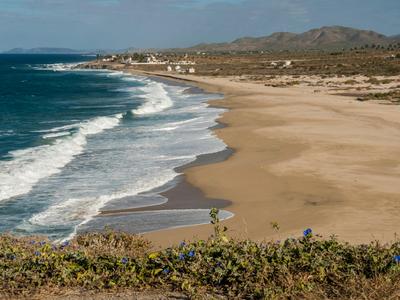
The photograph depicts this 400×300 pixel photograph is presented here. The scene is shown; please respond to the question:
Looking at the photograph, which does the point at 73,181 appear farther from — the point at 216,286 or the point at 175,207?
the point at 216,286

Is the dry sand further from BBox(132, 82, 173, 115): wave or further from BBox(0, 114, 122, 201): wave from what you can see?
BBox(132, 82, 173, 115): wave

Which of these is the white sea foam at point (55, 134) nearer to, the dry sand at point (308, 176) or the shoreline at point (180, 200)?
the dry sand at point (308, 176)

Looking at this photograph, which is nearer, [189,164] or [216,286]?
[216,286]

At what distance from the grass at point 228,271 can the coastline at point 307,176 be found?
2424 millimetres

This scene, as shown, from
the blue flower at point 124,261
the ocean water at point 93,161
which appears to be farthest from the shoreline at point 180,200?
the blue flower at point 124,261

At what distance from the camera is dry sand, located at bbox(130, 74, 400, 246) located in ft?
38.7

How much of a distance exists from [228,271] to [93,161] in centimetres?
1634

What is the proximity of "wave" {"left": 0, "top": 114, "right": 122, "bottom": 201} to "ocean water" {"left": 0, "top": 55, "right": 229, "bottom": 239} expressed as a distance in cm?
3

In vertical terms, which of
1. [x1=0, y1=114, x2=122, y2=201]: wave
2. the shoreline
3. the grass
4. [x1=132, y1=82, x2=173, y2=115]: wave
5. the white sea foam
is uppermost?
the grass

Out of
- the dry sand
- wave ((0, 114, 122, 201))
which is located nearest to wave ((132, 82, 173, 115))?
the dry sand

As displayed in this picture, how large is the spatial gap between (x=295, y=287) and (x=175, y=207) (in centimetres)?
939

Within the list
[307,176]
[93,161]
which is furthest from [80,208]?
[93,161]

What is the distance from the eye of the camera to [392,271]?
5.18 metres

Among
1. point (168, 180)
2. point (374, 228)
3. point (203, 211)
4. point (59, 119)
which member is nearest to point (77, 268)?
point (374, 228)
